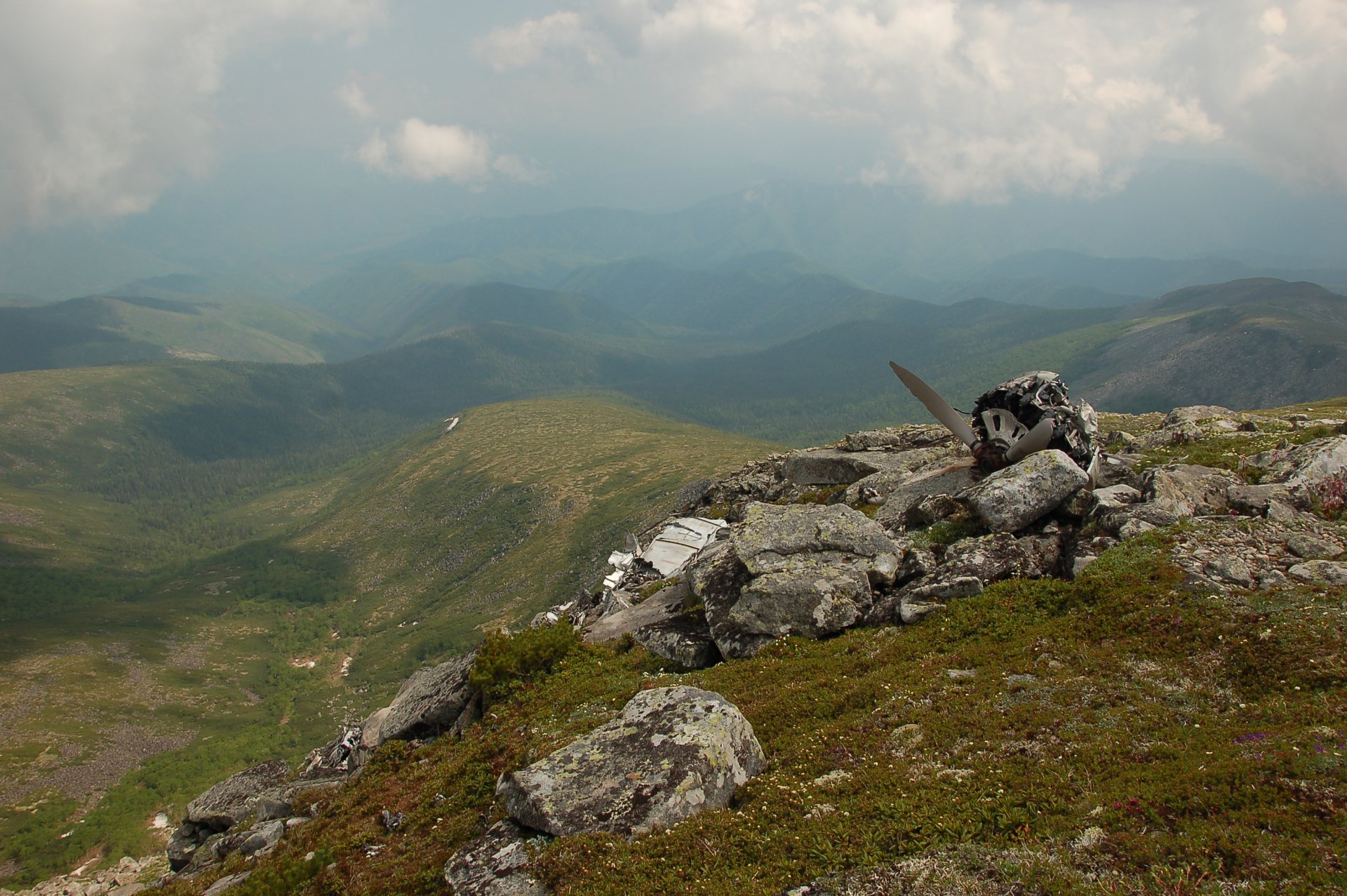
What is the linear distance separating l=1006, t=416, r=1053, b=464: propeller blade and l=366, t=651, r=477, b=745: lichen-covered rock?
22.3 metres

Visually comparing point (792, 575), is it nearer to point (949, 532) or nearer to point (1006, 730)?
point (949, 532)

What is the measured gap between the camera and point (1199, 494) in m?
21.0

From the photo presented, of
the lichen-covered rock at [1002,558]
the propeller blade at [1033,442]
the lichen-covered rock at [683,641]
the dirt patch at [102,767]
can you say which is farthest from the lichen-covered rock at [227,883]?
the dirt patch at [102,767]

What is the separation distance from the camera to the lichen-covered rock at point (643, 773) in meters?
12.4

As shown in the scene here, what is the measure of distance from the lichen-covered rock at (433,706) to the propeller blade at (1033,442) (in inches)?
877

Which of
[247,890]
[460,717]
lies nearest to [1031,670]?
[460,717]

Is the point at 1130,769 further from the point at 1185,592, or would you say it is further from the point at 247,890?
the point at 247,890

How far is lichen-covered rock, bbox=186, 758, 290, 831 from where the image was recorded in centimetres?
2748

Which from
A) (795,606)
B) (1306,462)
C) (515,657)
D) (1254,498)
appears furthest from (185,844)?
(1306,462)

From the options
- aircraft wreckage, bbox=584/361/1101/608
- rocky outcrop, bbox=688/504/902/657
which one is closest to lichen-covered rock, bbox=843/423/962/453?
aircraft wreckage, bbox=584/361/1101/608

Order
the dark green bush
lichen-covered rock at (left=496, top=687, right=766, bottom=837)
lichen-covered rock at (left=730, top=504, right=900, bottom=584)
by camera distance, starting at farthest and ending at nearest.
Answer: the dark green bush, lichen-covered rock at (left=730, top=504, right=900, bottom=584), lichen-covered rock at (left=496, top=687, right=766, bottom=837)

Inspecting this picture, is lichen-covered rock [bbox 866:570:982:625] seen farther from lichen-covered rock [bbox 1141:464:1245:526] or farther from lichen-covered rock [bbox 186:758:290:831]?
lichen-covered rock [bbox 186:758:290:831]

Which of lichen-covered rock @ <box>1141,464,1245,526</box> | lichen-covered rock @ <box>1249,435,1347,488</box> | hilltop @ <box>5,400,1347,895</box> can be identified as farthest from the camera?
lichen-covered rock @ <box>1249,435,1347,488</box>

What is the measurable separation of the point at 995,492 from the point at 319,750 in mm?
33933
